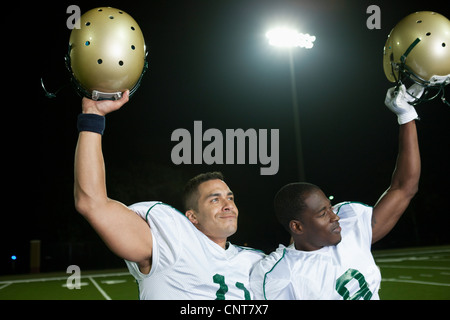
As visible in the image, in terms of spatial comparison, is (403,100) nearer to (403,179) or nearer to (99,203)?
(403,179)

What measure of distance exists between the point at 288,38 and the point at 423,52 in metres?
8.16

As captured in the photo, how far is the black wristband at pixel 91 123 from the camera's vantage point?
6.41 feet

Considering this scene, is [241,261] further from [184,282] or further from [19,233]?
[19,233]

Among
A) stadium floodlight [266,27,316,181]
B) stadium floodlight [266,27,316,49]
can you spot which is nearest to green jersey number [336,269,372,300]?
stadium floodlight [266,27,316,181]

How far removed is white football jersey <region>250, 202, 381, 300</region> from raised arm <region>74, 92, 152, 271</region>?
0.72 m

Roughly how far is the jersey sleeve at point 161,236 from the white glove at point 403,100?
4.98 ft

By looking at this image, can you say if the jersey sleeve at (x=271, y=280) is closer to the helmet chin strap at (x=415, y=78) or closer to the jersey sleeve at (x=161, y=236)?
the jersey sleeve at (x=161, y=236)

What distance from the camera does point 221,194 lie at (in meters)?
2.60

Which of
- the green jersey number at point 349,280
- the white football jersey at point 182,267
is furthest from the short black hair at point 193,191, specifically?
the green jersey number at point 349,280

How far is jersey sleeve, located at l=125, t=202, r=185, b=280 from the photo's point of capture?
217 cm

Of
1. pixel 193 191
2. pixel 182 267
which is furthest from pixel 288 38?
pixel 182 267

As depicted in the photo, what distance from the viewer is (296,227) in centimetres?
248

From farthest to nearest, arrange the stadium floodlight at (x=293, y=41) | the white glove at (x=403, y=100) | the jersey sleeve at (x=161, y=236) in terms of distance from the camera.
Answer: the stadium floodlight at (x=293, y=41)
the white glove at (x=403, y=100)
the jersey sleeve at (x=161, y=236)
